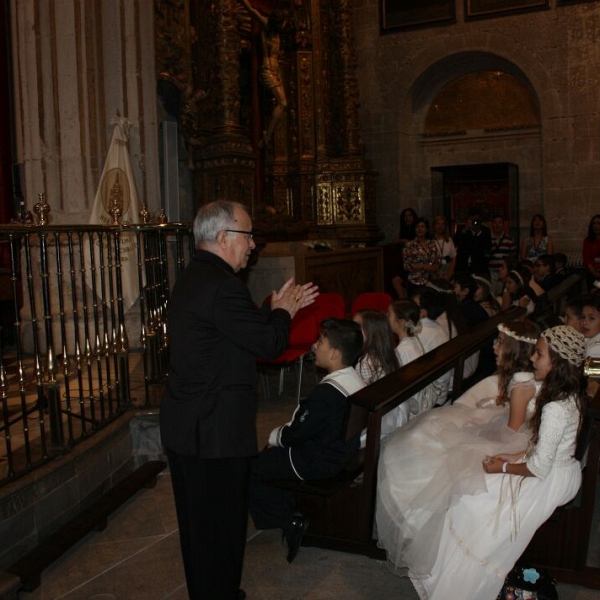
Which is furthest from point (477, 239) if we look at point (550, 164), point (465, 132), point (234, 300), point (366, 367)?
point (234, 300)

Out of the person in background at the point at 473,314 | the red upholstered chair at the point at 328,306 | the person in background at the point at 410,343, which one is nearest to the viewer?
the person in background at the point at 410,343

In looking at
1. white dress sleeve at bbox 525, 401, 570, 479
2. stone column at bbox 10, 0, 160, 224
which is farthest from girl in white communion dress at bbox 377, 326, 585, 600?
stone column at bbox 10, 0, 160, 224

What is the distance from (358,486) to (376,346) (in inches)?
40.5

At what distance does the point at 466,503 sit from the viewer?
3238mm

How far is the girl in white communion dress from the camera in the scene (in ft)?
10.2

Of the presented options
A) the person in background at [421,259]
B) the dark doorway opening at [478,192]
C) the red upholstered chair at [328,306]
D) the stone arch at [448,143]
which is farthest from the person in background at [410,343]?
the stone arch at [448,143]

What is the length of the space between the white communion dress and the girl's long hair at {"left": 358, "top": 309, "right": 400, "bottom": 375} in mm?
995

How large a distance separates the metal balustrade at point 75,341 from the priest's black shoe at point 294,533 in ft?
4.28

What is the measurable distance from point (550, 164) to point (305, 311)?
25.4ft

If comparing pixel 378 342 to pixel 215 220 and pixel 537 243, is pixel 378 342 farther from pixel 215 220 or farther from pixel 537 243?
pixel 537 243

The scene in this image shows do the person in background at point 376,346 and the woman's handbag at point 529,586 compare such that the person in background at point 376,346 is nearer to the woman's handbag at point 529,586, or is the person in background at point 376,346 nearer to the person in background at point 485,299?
the woman's handbag at point 529,586

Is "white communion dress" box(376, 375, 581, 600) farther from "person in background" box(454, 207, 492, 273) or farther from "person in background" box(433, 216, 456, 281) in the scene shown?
"person in background" box(454, 207, 492, 273)

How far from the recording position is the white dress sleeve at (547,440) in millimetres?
3113

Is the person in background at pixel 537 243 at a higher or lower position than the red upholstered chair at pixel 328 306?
higher
